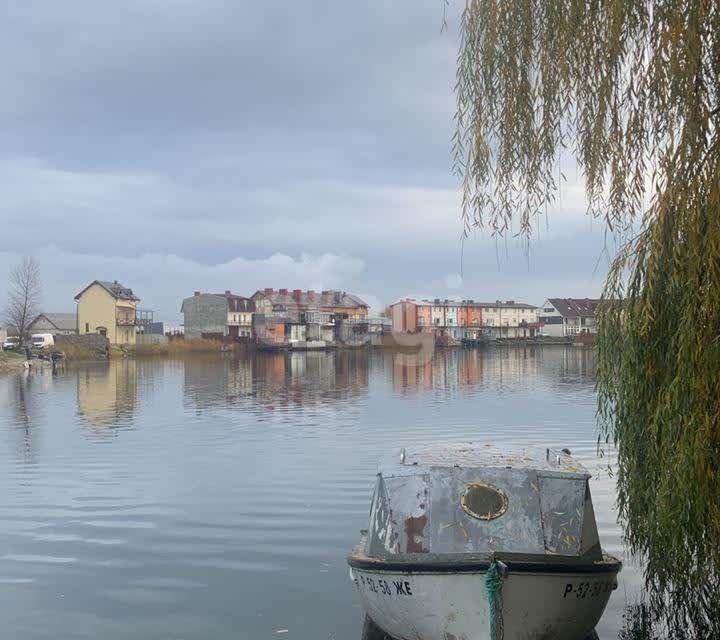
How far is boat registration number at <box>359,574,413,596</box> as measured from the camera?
11.9m

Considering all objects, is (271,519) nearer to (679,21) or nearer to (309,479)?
(309,479)

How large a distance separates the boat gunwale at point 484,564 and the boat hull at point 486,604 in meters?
0.05

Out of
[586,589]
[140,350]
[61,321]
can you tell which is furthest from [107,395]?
[61,321]

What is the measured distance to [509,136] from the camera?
1209 centimetres

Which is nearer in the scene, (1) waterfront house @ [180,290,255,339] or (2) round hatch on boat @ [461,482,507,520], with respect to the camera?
(2) round hatch on boat @ [461,482,507,520]

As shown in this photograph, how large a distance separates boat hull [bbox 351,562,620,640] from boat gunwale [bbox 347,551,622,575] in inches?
1.8

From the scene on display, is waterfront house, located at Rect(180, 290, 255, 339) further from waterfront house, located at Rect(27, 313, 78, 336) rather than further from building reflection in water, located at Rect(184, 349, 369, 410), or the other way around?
building reflection in water, located at Rect(184, 349, 369, 410)

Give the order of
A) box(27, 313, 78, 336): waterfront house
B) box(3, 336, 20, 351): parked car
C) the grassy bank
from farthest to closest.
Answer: box(27, 313, 78, 336): waterfront house
the grassy bank
box(3, 336, 20, 351): parked car

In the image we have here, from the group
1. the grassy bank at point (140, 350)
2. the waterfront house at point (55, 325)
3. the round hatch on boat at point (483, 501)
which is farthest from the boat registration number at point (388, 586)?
the waterfront house at point (55, 325)

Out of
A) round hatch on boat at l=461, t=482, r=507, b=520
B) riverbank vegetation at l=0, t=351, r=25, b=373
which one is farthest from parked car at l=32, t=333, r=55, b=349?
round hatch on boat at l=461, t=482, r=507, b=520

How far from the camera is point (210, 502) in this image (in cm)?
2569

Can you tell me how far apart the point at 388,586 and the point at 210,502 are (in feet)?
47.2

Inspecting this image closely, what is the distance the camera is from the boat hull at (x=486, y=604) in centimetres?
1124

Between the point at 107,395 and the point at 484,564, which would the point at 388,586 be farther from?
the point at 107,395
